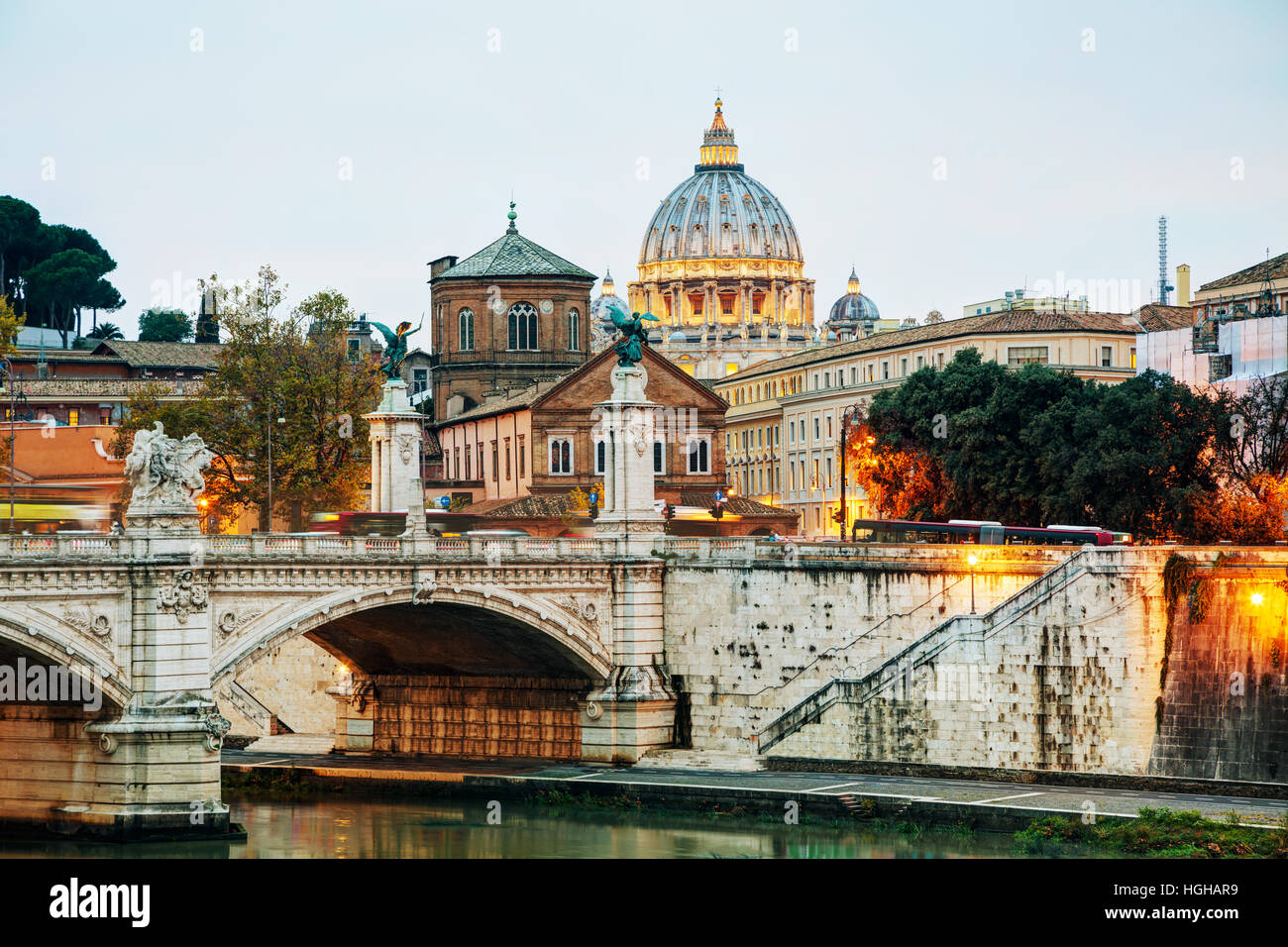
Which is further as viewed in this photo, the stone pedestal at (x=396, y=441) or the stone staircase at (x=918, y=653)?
the stone pedestal at (x=396, y=441)

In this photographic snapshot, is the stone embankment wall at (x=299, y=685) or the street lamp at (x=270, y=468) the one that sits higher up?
the street lamp at (x=270, y=468)

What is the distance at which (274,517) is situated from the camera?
286 feet

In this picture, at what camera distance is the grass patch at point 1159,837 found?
148 feet

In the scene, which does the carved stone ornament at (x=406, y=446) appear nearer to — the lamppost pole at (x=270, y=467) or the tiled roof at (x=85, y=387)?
the lamppost pole at (x=270, y=467)

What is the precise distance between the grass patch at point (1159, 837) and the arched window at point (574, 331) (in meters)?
69.4

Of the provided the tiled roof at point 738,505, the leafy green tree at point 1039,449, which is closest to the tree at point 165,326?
the tiled roof at point 738,505

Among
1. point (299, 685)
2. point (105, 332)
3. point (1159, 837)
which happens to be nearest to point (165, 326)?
point (105, 332)

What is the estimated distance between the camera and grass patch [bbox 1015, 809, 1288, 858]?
45156mm

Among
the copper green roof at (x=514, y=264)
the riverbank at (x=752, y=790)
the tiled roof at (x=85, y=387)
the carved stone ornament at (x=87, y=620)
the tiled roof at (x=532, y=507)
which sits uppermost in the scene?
the copper green roof at (x=514, y=264)

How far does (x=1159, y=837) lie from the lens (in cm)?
4656

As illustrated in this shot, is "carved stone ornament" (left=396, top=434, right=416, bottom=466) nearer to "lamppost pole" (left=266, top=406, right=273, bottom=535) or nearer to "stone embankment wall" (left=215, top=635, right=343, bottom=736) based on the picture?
"stone embankment wall" (left=215, top=635, right=343, bottom=736)
